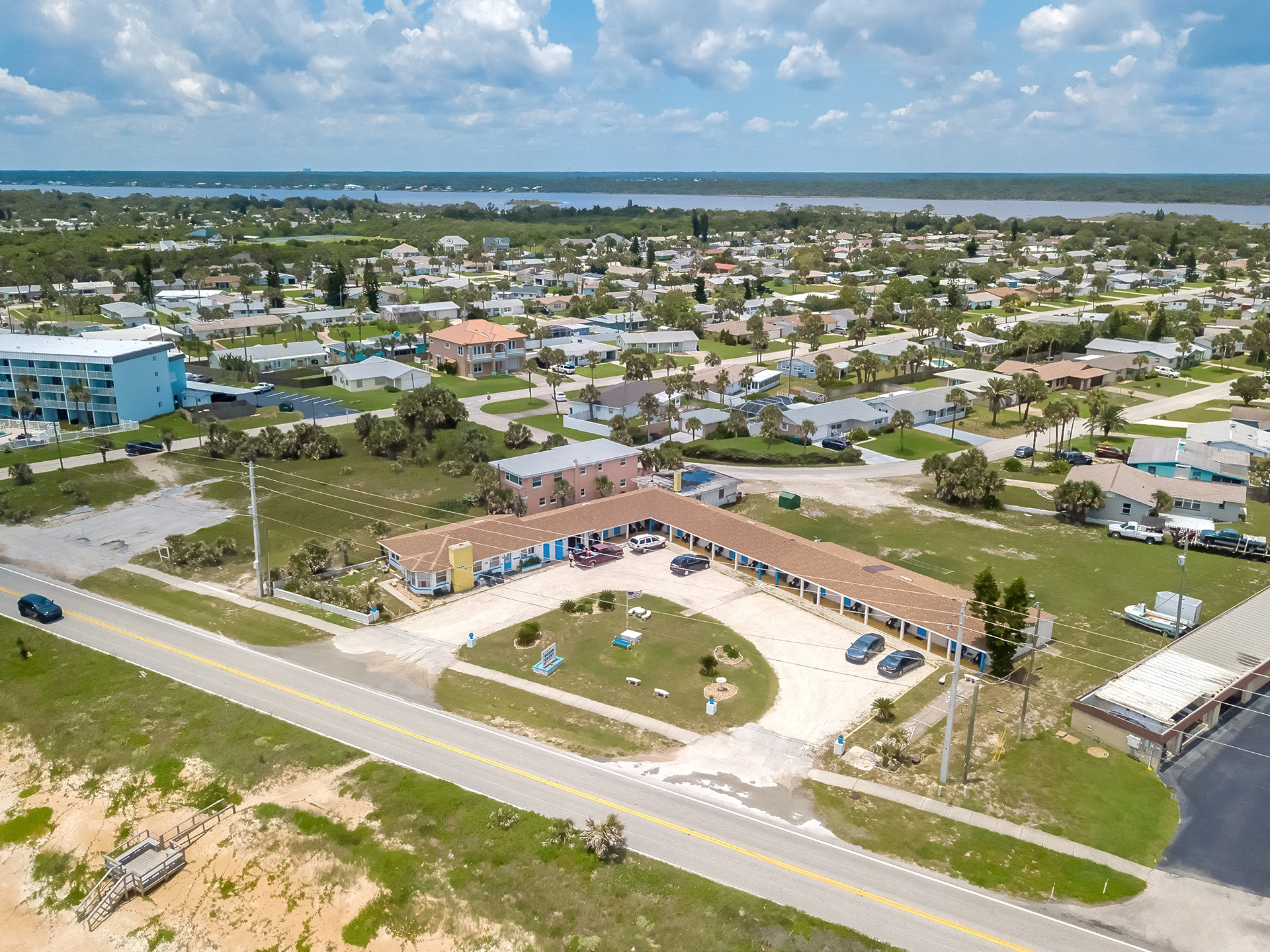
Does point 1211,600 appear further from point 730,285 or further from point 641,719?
point 730,285

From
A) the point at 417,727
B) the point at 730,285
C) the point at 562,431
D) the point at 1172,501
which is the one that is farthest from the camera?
the point at 730,285

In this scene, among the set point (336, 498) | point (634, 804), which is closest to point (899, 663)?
point (634, 804)

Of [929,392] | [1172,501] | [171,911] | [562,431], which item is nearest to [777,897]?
[171,911]

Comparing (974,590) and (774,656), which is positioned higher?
(974,590)

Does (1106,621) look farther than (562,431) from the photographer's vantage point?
No

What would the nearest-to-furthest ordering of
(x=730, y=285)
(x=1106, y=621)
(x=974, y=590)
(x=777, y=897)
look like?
(x=777, y=897), (x=974, y=590), (x=1106, y=621), (x=730, y=285)

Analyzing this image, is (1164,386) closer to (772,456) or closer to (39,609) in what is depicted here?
(772,456)
